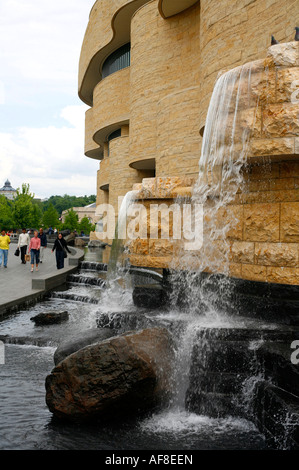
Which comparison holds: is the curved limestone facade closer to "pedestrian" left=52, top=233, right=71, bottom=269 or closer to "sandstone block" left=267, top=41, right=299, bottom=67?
"sandstone block" left=267, top=41, right=299, bottom=67

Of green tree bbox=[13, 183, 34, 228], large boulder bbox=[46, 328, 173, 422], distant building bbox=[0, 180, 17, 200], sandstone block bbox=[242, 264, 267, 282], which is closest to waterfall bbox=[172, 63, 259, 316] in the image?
sandstone block bbox=[242, 264, 267, 282]

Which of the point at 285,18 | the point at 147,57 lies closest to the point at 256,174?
the point at 285,18

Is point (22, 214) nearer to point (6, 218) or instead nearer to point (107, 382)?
point (6, 218)

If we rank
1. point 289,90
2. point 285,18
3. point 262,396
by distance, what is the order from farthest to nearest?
point 285,18 < point 289,90 < point 262,396

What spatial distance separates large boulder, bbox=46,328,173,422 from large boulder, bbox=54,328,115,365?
1198mm

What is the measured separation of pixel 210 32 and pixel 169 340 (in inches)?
386

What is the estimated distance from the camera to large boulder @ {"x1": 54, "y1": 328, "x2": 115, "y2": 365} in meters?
6.18

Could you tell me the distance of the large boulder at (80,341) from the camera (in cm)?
618

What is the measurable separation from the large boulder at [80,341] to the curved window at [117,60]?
24312 mm

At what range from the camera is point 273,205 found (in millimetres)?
5426

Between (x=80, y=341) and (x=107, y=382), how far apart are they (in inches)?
64.6

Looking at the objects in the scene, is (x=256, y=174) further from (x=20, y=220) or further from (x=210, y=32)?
(x=20, y=220)

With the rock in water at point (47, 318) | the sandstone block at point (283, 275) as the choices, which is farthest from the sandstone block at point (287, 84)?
the rock in water at point (47, 318)

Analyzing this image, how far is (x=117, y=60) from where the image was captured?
28578 millimetres
